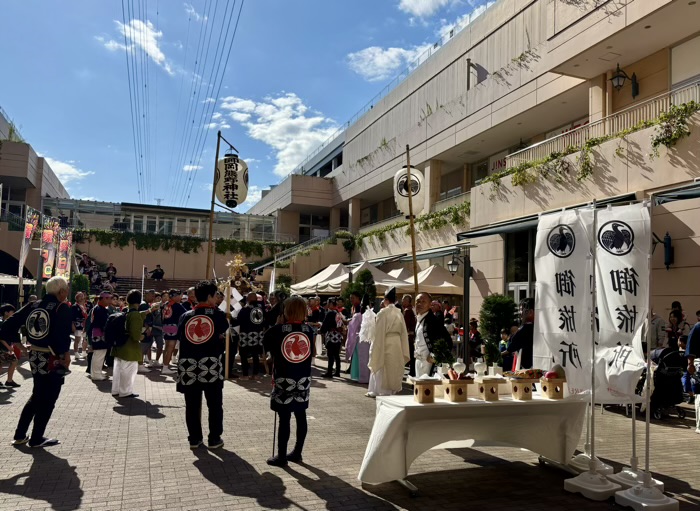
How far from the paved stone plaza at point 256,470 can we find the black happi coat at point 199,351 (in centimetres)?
75

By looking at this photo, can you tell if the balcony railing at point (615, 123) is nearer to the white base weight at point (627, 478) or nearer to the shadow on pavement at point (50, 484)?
the white base weight at point (627, 478)

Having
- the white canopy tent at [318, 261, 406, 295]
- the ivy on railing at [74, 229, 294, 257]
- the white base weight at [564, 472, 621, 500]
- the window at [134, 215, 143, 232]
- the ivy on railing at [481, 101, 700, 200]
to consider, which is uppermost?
the window at [134, 215, 143, 232]

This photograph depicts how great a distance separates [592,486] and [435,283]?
12.7 m

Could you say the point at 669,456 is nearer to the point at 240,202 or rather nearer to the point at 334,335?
the point at 334,335

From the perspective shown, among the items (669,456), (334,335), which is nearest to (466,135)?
(334,335)

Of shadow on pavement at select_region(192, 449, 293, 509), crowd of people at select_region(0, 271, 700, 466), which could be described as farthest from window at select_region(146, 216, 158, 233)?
shadow on pavement at select_region(192, 449, 293, 509)

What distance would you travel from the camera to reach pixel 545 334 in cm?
558

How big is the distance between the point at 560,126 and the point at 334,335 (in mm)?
13714

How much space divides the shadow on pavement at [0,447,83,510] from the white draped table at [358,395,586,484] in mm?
2437

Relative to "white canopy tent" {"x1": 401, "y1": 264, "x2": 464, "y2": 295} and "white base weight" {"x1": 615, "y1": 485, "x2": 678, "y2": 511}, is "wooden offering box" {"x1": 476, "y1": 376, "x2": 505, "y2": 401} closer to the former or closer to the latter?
"white base weight" {"x1": 615, "y1": 485, "x2": 678, "y2": 511}

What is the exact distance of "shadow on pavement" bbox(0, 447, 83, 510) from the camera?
4535mm

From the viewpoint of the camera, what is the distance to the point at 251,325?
11562mm

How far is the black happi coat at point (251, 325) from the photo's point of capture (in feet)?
37.8

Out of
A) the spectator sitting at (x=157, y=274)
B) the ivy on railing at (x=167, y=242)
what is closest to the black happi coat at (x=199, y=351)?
the spectator sitting at (x=157, y=274)
